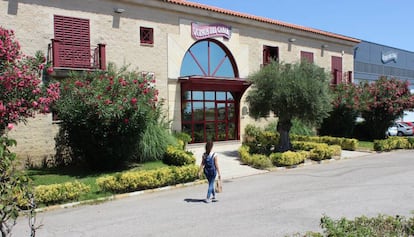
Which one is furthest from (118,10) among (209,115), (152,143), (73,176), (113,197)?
(113,197)

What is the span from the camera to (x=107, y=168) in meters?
13.0

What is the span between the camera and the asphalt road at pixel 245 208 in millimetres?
→ 6605

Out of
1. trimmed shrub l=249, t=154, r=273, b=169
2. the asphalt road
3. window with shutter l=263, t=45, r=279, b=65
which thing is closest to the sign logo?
window with shutter l=263, t=45, r=279, b=65

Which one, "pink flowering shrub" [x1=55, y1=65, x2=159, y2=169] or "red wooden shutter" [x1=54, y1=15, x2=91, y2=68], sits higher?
"red wooden shutter" [x1=54, y1=15, x2=91, y2=68]

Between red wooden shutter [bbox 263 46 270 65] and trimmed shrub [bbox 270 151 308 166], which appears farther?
red wooden shutter [bbox 263 46 270 65]

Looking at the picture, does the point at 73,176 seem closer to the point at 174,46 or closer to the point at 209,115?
the point at 174,46

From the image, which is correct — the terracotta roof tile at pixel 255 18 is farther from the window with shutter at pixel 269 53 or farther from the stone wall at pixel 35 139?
the stone wall at pixel 35 139

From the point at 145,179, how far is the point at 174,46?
9.62 meters

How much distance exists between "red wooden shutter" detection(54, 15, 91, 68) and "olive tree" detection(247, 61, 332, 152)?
7.31 metres

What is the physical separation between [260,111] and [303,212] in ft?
31.6

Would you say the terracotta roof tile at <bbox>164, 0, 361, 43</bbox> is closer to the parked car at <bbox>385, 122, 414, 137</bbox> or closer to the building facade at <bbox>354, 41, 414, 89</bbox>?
the parked car at <bbox>385, 122, 414, 137</bbox>

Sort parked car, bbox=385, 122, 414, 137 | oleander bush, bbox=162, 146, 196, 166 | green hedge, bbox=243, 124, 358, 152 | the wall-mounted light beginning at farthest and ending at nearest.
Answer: parked car, bbox=385, 122, 414, 137
green hedge, bbox=243, 124, 358, 152
the wall-mounted light
oleander bush, bbox=162, 146, 196, 166

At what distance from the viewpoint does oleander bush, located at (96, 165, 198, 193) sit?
1005 centimetres

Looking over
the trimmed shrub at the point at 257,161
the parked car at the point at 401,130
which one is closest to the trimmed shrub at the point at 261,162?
the trimmed shrub at the point at 257,161
